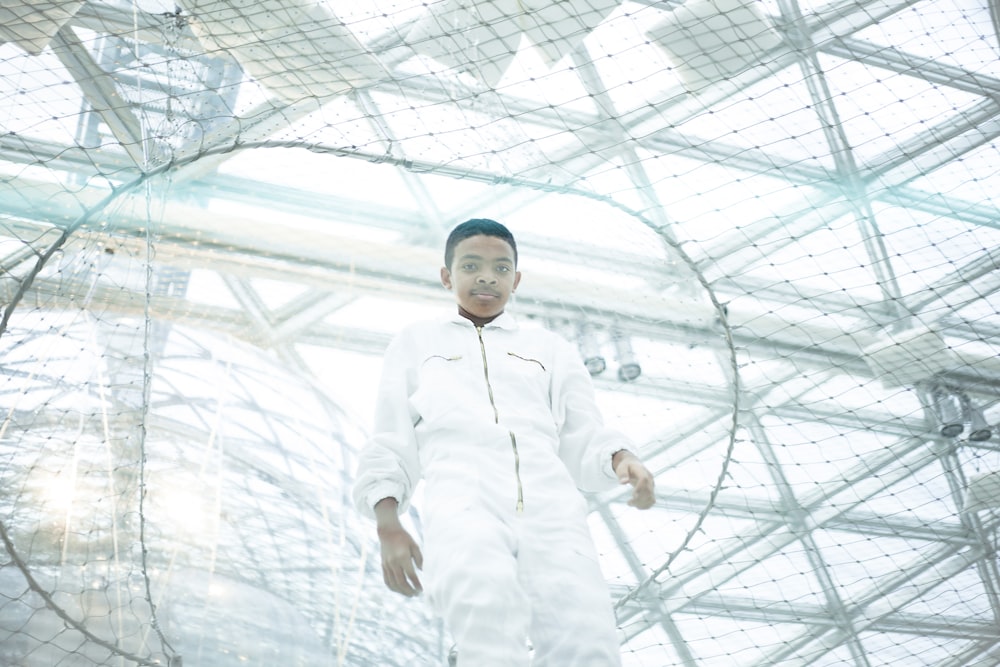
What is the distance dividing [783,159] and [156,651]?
5200 millimetres

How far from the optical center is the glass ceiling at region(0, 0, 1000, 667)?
2.60 metres

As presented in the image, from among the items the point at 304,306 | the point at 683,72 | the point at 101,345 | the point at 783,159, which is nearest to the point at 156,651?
the point at 101,345

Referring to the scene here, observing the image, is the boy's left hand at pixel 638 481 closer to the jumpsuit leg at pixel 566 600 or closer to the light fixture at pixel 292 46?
the jumpsuit leg at pixel 566 600

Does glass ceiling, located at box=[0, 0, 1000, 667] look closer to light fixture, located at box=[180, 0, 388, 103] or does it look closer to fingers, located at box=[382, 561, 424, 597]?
light fixture, located at box=[180, 0, 388, 103]

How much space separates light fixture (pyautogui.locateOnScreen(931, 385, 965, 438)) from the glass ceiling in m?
0.04

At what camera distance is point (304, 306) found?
20.4 feet

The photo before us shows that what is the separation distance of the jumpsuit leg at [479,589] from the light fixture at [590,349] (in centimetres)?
461

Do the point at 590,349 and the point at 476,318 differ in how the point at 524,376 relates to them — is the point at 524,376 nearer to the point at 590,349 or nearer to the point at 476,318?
the point at 476,318

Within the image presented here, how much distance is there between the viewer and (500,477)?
1.54 metres

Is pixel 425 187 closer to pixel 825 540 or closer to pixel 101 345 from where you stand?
pixel 101 345

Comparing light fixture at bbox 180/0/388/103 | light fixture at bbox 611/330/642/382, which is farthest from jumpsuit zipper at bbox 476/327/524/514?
light fixture at bbox 611/330/642/382

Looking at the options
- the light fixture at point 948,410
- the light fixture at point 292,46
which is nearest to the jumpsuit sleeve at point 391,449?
the light fixture at point 292,46

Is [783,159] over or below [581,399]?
over

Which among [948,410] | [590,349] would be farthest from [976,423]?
[590,349]
